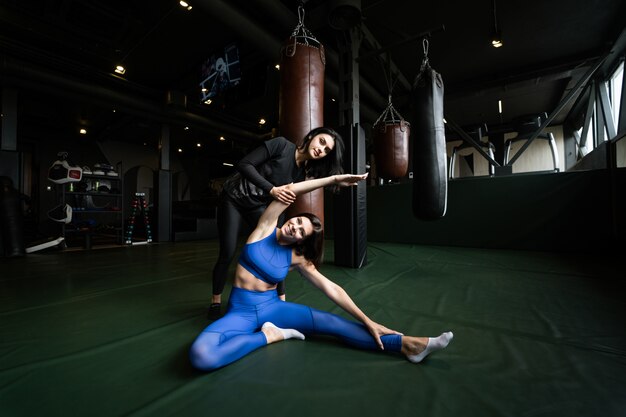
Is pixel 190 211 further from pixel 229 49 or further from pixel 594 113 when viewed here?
pixel 594 113

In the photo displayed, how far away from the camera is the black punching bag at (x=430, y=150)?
76.5 inches

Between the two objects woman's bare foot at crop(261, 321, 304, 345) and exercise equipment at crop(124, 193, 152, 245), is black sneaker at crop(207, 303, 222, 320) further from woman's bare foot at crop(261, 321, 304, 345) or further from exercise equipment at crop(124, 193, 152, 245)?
exercise equipment at crop(124, 193, 152, 245)

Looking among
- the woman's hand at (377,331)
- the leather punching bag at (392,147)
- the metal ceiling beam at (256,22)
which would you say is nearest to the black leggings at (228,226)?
the woman's hand at (377,331)

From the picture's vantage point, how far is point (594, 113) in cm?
664

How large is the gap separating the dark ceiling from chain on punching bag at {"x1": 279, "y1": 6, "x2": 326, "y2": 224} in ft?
3.30

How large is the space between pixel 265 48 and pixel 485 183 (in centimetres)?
459

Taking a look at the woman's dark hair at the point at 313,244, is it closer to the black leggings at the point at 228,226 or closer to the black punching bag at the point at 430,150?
the black leggings at the point at 228,226

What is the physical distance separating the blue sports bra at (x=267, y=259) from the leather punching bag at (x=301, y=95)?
2.44ft

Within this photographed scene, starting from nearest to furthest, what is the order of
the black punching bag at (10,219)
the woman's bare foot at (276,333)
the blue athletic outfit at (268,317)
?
the blue athletic outfit at (268,317)
the woman's bare foot at (276,333)
the black punching bag at (10,219)

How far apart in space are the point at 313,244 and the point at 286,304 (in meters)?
0.38

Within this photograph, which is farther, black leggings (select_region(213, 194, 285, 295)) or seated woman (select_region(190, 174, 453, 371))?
black leggings (select_region(213, 194, 285, 295))

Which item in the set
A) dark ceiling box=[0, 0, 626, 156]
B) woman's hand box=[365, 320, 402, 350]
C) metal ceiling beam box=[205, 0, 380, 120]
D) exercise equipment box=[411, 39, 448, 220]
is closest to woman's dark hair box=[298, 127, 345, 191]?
exercise equipment box=[411, 39, 448, 220]

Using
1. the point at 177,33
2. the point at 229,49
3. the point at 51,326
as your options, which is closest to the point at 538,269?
the point at 51,326

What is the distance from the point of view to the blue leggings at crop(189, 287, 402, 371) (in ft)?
Result: 3.79
